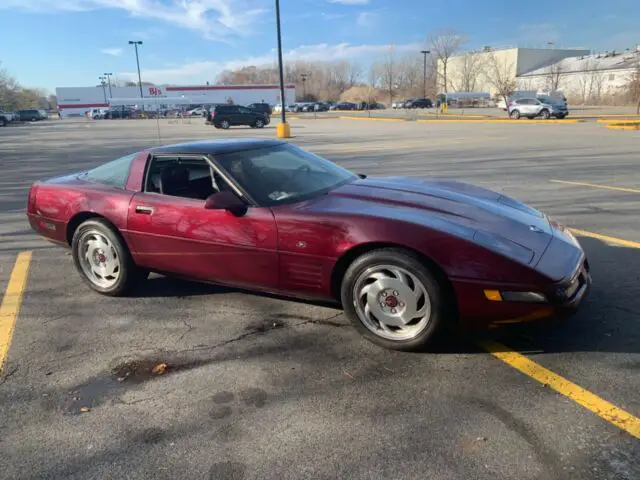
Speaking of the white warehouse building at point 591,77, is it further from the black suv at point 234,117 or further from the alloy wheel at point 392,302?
the alloy wheel at point 392,302

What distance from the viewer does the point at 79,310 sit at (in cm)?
390

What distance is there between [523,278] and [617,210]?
15.9ft

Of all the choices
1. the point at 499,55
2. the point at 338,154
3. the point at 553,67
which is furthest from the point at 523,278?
the point at 499,55

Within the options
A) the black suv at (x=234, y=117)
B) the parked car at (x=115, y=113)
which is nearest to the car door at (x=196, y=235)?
the black suv at (x=234, y=117)

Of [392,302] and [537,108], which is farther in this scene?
[537,108]

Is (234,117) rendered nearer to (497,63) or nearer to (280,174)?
(280,174)

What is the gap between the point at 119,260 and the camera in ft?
13.2

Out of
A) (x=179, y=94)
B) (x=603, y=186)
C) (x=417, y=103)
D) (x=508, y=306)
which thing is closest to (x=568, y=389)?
(x=508, y=306)

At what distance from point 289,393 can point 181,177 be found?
2.13m

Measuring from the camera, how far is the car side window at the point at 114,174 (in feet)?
13.6

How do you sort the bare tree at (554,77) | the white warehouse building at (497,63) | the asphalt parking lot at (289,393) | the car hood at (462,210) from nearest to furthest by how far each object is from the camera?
the asphalt parking lot at (289,393) → the car hood at (462,210) → the bare tree at (554,77) → the white warehouse building at (497,63)

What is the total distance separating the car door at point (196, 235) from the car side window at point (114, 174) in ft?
0.87

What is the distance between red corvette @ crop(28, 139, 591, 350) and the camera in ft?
9.29

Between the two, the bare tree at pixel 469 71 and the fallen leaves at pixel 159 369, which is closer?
the fallen leaves at pixel 159 369
